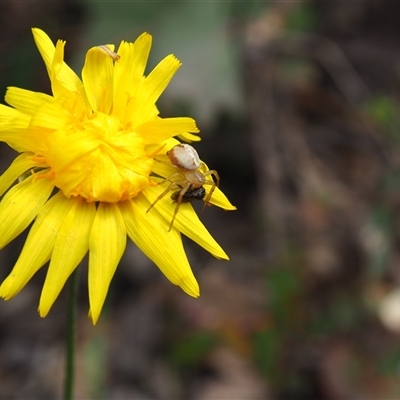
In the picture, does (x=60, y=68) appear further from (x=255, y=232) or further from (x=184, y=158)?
→ (x=255, y=232)

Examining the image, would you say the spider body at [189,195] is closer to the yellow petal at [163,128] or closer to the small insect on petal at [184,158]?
the small insect on petal at [184,158]

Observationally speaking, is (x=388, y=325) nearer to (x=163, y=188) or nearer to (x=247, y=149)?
(x=247, y=149)

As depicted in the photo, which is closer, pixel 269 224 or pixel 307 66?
pixel 269 224

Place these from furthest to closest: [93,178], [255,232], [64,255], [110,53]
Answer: [255,232] → [110,53] → [93,178] → [64,255]

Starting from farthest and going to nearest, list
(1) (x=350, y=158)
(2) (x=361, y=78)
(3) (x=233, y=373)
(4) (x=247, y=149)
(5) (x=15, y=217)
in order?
1. (2) (x=361, y=78)
2. (1) (x=350, y=158)
3. (4) (x=247, y=149)
4. (3) (x=233, y=373)
5. (5) (x=15, y=217)

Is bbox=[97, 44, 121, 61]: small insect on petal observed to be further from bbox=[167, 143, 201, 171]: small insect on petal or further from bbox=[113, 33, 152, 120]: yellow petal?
Answer: bbox=[167, 143, 201, 171]: small insect on petal

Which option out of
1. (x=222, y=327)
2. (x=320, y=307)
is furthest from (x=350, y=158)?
(x=222, y=327)

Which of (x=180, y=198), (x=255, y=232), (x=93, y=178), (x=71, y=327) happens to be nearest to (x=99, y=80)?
(x=93, y=178)
